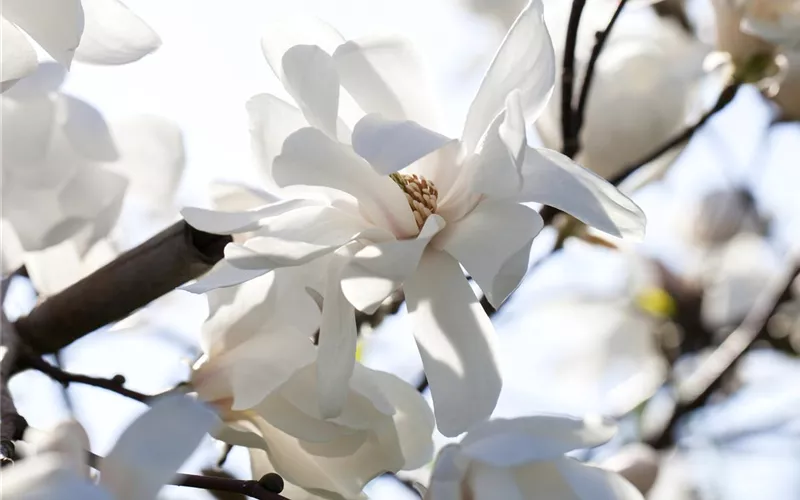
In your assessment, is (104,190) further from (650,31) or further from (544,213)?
(650,31)

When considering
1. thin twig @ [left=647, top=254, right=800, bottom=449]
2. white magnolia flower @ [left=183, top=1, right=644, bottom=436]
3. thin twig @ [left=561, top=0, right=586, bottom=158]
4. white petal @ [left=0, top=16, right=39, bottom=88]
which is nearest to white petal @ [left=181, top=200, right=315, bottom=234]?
white magnolia flower @ [left=183, top=1, right=644, bottom=436]

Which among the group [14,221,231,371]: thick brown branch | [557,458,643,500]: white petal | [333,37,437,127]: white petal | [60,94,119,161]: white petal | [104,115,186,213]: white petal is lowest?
[557,458,643,500]: white petal

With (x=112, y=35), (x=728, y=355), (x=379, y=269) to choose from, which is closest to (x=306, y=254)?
(x=379, y=269)

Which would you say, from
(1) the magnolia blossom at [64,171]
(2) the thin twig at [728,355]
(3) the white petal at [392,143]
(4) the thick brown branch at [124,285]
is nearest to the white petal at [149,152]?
(1) the magnolia blossom at [64,171]

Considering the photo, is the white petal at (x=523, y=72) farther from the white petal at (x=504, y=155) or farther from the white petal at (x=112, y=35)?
the white petal at (x=112, y=35)

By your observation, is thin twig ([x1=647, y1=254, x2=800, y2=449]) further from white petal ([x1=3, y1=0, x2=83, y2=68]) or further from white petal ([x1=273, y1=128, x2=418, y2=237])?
white petal ([x1=3, y1=0, x2=83, y2=68])

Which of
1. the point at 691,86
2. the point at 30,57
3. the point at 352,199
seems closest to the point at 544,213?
the point at 691,86

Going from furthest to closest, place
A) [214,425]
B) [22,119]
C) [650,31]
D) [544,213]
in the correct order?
[650,31], [544,213], [22,119], [214,425]
